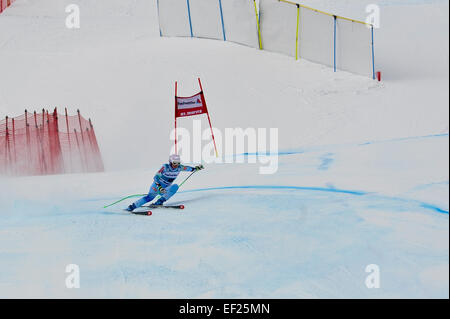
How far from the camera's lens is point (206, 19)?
9523mm

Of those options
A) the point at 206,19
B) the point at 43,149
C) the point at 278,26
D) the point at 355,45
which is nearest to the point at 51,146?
the point at 43,149

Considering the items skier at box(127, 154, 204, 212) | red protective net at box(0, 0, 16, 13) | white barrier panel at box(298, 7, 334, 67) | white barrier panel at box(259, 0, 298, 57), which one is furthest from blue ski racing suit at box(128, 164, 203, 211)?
red protective net at box(0, 0, 16, 13)

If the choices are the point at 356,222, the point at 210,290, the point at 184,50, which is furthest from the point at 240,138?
the point at 210,290

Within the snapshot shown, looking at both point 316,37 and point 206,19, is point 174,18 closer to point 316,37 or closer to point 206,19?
point 206,19

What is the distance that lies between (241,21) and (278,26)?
68cm

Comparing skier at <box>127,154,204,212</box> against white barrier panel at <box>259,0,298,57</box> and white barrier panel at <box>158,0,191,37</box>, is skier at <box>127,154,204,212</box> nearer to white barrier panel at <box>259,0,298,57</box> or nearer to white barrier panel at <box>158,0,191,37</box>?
white barrier panel at <box>259,0,298,57</box>

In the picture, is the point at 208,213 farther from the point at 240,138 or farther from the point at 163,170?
the point at 240,138

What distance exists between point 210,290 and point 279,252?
1.95ft

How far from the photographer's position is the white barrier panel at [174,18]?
962cm

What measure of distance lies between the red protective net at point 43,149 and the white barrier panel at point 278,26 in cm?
333

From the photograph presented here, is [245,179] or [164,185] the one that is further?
[245,179]

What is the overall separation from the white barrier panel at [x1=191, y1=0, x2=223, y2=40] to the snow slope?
26 centimetres

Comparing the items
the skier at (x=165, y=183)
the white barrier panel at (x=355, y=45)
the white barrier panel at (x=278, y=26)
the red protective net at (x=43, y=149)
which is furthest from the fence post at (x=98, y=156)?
the white barrier panel at (x=355, y=45)

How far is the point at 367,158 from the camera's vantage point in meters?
5.23
